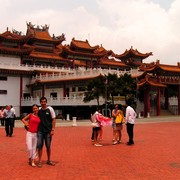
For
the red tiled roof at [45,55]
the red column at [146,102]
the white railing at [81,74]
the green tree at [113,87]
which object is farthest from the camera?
the red tiled roof at [45,55]

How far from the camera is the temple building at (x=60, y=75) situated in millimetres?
43000

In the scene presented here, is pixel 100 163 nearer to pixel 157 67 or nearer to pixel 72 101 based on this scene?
pixel 72 101

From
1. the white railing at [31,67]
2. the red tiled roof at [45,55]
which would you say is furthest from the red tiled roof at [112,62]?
the white railing at [31,67]

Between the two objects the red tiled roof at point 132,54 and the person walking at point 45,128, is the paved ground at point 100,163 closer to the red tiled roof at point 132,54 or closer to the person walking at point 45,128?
the person walking at point 45,128

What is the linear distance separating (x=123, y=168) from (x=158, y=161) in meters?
1.56

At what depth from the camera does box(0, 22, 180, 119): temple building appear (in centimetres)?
4300

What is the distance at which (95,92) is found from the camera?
121 ft

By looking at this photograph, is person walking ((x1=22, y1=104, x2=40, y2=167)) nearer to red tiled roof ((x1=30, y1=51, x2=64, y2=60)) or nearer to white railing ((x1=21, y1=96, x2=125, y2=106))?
white railing ((x1=21, y1=96, x2=125, y2=106))

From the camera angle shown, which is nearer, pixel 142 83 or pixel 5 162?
pixel 5 162

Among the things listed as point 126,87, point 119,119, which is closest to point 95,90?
point 126,87

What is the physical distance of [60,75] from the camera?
A: 154 ft

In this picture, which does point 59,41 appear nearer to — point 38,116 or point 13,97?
point 13,97

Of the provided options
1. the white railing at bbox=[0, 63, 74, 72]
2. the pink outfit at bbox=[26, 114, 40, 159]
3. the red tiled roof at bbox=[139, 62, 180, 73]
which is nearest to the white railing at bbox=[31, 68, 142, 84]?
the red tiled roof at bbox=[139, 62, 180, 73]

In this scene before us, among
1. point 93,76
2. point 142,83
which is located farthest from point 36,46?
point 142,83
